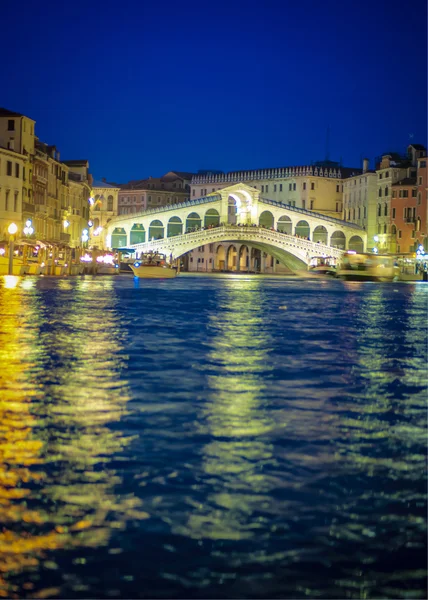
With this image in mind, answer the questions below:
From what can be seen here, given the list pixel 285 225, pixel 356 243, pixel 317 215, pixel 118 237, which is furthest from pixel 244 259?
pixel 356 243

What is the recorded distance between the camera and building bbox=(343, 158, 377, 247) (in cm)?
8631

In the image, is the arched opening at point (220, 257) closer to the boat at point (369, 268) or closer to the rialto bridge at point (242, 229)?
the rialto bridge at point (242, 229)

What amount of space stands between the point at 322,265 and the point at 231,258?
24.7m

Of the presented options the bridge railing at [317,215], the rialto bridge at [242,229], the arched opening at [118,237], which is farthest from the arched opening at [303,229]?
the arched opening at [118,237]

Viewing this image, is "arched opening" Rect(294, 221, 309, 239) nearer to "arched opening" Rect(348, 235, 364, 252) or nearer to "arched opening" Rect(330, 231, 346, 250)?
"arched opening" Rect(330, 231, 346, 250)

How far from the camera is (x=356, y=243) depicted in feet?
301

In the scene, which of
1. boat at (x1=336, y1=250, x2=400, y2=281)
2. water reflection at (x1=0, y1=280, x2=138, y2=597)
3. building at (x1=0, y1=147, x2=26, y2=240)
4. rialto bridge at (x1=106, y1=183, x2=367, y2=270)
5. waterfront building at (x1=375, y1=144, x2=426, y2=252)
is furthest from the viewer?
rialto bridge at (x1=106, y1=183, x2=367, y2=270)

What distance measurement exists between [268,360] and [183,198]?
340 ft

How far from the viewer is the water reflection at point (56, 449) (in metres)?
3.99

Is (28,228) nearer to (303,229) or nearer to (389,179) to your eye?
(389,179)

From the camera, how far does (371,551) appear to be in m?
3.90

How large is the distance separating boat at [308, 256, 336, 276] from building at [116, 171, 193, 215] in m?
31.6

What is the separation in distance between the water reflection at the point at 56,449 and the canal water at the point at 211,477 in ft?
0.04

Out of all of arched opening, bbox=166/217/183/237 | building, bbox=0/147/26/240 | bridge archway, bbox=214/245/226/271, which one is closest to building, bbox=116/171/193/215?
arched opening, bbox=166/217/183/237
